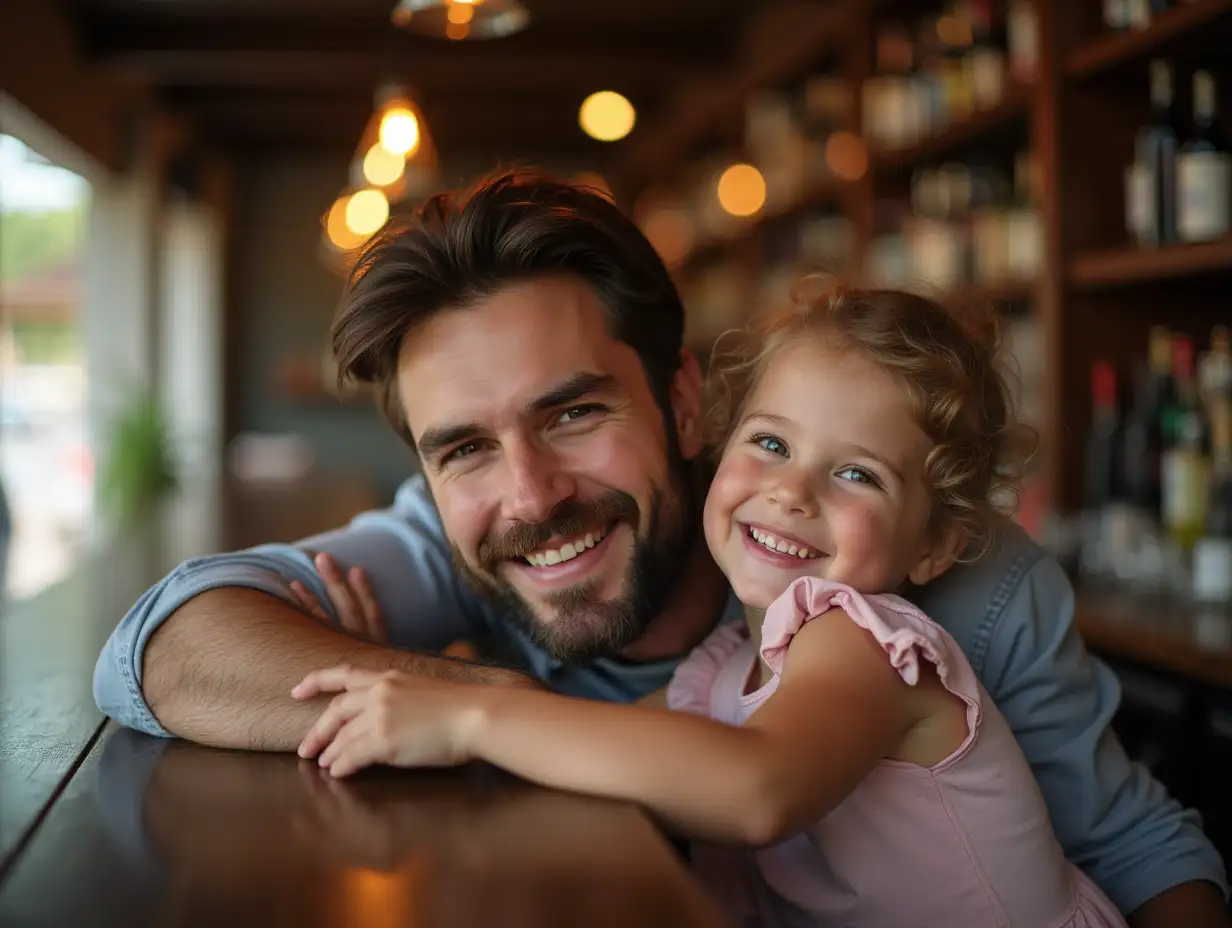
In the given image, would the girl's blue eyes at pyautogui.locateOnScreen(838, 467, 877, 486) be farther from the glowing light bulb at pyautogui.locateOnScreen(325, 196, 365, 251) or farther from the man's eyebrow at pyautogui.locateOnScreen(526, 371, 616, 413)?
the glowing light bulb at pyautogui.locateOnScreen(325, 196, 365, 251)

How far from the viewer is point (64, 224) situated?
284 inches

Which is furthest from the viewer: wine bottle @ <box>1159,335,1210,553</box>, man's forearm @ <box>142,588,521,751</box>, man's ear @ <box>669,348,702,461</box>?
wine bottle @ <box>1159,335,1210,553</box>

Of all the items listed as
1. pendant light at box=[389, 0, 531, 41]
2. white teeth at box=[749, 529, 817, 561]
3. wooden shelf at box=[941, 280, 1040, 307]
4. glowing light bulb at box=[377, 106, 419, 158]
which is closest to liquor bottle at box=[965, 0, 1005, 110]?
wooden shelf at box=[941, 280, 1040, 307]

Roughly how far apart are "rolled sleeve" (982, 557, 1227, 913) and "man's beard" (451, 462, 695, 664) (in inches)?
16.2

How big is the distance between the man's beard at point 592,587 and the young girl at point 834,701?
10cm

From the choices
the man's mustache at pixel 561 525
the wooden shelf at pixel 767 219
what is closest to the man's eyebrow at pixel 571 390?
the man's mustache at pixel 561 525

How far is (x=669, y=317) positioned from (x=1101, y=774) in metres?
0.78

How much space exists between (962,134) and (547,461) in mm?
2525

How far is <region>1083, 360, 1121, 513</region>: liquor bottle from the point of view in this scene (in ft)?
9.78

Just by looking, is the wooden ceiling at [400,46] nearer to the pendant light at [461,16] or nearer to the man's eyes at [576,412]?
the pendant light at [461,16]

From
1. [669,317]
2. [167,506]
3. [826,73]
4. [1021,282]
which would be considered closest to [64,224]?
[167,506]

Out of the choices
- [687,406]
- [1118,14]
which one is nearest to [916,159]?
[1118,14]

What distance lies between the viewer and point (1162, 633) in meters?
2.25

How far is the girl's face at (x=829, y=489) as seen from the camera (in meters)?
1.29
